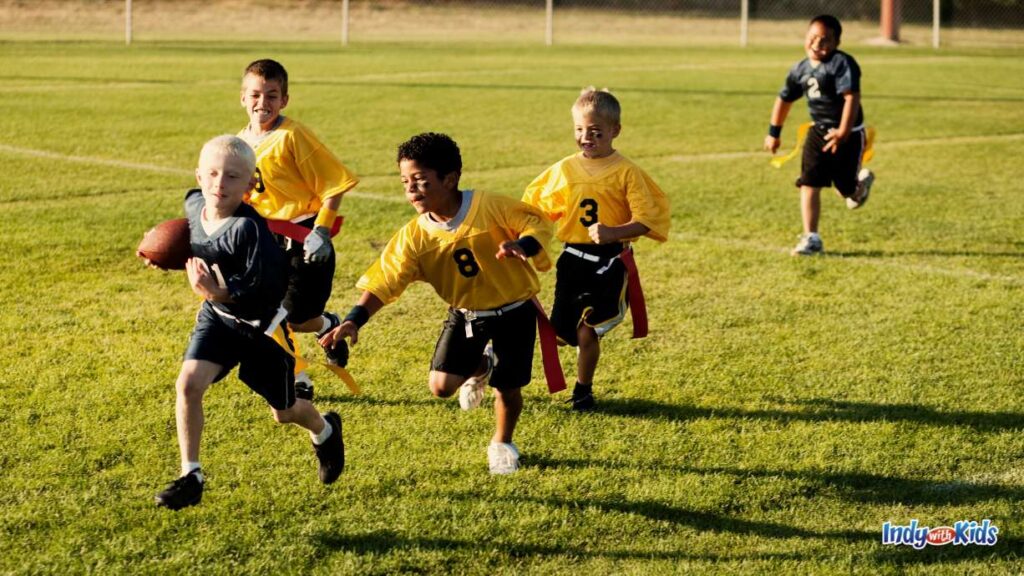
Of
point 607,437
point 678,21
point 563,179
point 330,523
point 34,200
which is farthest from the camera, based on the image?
point 678,21

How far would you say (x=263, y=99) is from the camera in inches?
265

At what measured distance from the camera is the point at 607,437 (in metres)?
6.28

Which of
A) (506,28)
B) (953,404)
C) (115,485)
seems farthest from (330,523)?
(506,28)

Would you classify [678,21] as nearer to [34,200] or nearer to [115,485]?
[34,200]

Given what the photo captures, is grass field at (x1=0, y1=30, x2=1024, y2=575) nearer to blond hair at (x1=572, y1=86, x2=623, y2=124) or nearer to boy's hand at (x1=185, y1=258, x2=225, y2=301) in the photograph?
boy's hand at (x1=185, y1=258, x2=225, y2=301)

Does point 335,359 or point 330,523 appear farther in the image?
point 335,359

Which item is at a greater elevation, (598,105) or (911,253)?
(598,105)

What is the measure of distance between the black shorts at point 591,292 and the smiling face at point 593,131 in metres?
0.53

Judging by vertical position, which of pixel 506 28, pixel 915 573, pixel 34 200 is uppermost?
pixel 506 28

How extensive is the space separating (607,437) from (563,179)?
141 cm

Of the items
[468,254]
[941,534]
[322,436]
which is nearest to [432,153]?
[468,254]

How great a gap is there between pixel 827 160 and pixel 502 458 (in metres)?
5.96

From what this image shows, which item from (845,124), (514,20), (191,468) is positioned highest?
(514,20)

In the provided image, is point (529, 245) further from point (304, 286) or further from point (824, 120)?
point (824, 120)
